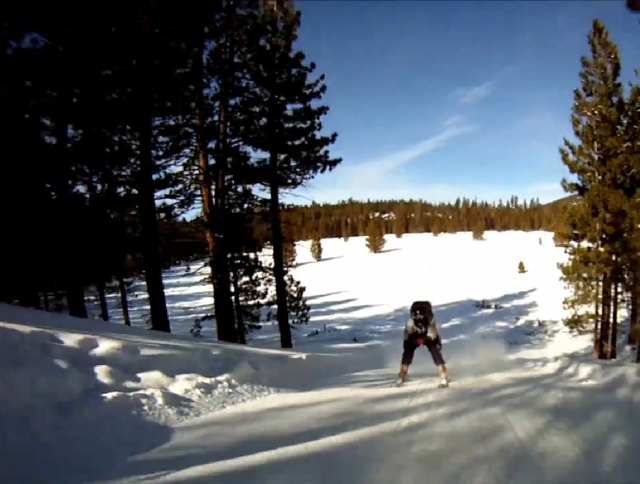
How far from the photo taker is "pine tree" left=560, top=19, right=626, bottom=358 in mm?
17312

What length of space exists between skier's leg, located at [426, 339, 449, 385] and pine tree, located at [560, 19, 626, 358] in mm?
12947

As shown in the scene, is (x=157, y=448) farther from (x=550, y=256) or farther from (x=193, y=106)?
(x=550, y=256)

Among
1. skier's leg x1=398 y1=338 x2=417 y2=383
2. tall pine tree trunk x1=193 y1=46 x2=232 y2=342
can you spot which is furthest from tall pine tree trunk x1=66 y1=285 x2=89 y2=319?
skier's leg x1=398 y1=338 x2=417 y2=383

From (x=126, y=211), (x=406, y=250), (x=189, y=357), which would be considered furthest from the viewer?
(x=406, y=250)

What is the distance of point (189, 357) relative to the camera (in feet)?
22.5

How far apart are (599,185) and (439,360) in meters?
14.2

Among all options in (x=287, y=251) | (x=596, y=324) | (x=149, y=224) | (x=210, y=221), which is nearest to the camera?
(x=149, y=224)

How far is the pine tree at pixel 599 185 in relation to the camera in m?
17.3

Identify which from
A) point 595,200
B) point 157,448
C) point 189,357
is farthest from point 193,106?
point 595,200

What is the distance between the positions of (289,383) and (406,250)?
66496 millimetres

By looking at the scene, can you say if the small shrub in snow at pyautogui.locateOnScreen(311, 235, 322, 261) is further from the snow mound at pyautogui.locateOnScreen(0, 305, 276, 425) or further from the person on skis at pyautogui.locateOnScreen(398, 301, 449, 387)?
the snow mound at pyautogui.locateOnScreen(0, 305, 276, 425)

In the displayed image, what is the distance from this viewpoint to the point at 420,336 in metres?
7.80

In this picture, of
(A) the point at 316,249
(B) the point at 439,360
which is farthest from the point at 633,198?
(A) the point at 316,249

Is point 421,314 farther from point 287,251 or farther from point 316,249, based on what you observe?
point 316,249
